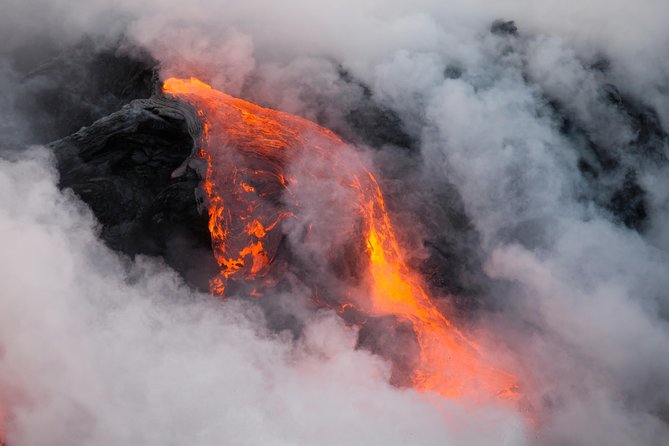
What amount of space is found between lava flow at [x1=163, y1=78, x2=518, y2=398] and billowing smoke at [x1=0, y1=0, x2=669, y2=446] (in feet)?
1.21

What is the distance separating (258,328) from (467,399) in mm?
2992

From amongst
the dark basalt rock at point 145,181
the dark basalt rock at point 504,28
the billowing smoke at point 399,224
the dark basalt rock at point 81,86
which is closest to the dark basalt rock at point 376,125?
the billowing smoke at point 399,224

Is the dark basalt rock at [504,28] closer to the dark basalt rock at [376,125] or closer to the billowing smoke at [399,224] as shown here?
the billowing smoke at [399,224]

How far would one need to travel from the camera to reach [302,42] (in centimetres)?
1068

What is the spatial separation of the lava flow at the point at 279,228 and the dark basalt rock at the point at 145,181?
0.28 m

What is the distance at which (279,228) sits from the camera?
26.5ft

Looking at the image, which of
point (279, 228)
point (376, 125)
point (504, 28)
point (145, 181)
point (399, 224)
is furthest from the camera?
point (504, 28)

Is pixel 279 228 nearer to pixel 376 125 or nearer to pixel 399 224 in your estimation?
pixel 399 224

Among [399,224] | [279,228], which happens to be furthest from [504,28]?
[279,228]

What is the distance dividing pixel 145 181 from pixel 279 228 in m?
1.98

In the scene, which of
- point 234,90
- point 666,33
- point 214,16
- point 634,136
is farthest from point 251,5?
point 666,33

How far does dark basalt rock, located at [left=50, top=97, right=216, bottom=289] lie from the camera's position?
7.38 m

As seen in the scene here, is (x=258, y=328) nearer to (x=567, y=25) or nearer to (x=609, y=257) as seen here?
(x=609, y=257)

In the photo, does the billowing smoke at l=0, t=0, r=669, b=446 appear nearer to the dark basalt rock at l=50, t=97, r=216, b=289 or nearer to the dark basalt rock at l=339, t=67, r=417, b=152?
the dark basalt rock at l=339, t=67, r=417, b=152
